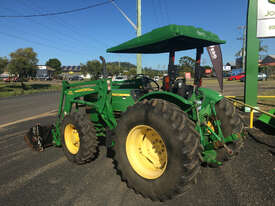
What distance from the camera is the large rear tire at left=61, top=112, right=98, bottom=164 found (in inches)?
129

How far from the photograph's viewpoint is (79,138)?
11.0ft

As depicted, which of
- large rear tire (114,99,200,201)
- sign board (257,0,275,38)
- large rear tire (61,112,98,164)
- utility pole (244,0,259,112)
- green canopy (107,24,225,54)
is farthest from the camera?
utility pole (244,0,259,112)

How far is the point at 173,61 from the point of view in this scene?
3.23 m

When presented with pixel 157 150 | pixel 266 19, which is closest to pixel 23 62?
pixel 266 19

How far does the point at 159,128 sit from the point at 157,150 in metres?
0.58

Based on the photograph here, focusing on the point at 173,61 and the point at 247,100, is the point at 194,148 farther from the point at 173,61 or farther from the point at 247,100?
the point at 247,100

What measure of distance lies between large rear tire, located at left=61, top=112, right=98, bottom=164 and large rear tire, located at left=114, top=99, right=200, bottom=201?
2.62ft

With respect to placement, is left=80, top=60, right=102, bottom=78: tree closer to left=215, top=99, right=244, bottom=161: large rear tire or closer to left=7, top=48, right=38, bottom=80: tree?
left=7, top=48, right=38, bottom=80: tree

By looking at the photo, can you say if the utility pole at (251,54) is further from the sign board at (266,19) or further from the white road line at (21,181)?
the white road line at (21,181)

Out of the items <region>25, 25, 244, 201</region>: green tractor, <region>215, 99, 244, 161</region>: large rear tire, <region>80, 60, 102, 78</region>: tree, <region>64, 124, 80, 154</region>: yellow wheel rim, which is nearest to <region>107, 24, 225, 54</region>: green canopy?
<region>25, 25, 244, 201</region>: green tractor

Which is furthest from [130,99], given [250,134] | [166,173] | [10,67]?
[10,67]

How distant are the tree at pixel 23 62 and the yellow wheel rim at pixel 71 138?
25.6 meters

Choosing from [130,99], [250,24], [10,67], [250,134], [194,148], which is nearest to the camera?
[194,148]

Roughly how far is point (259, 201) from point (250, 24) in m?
7.09
